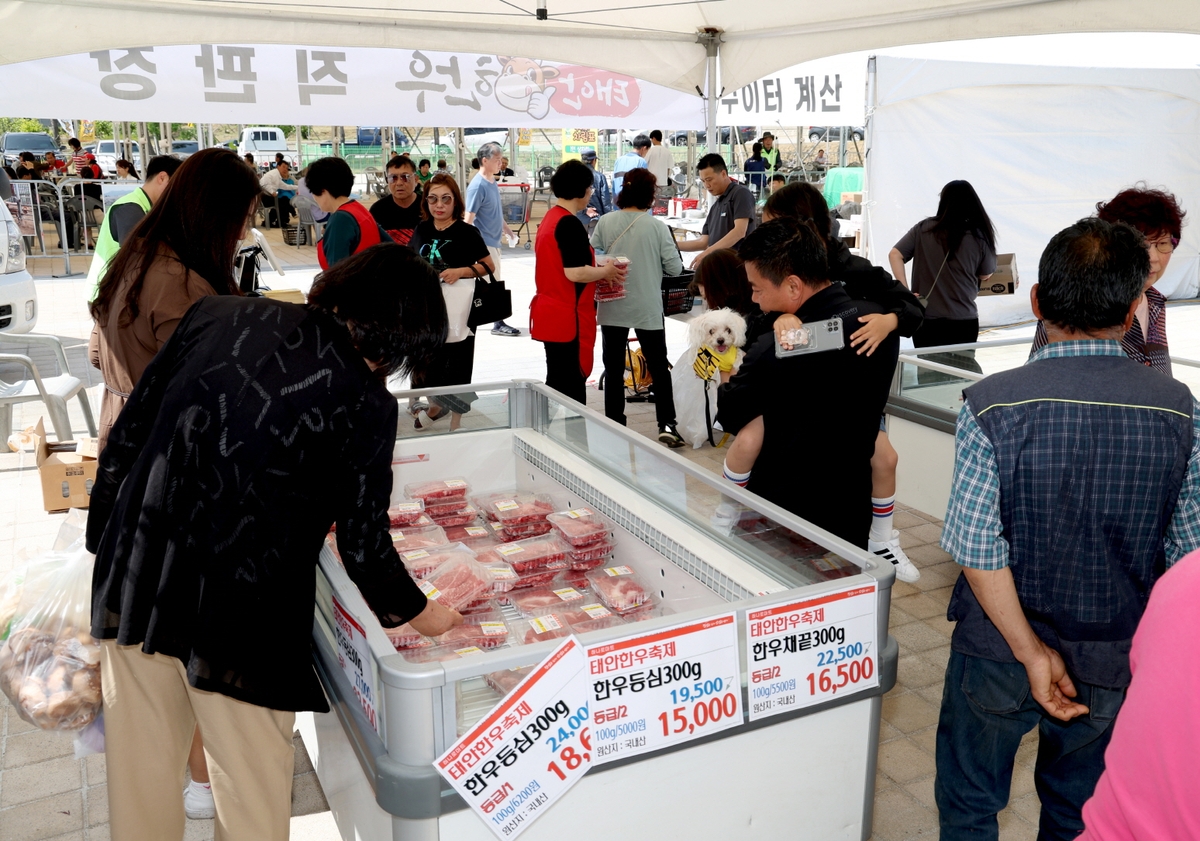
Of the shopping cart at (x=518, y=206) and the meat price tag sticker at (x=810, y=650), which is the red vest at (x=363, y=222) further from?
the shopping cart at (x=518, y=206)

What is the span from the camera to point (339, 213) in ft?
17.2

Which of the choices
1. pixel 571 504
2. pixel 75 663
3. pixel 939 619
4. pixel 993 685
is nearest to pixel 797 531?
pixel 993 685

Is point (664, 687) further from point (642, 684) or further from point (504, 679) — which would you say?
point (504, 679)

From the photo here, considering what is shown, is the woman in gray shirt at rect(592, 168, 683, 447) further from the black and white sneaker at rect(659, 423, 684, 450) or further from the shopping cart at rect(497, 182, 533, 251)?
the shopping cart at rect(497, 182, 533, 251)

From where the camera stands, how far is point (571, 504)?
9.77ft

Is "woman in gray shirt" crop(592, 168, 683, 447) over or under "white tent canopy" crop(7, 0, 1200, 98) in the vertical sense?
under

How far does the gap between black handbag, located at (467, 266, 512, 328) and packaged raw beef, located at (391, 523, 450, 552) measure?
272 cm

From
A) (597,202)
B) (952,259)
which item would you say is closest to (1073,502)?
(952,259)

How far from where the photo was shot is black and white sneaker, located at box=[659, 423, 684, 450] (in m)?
6.18

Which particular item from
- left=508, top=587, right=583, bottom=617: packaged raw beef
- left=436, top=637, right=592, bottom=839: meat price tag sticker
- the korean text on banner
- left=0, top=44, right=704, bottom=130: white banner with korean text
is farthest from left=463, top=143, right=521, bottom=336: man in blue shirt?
left=436, top=637, right=592, bottom=839: meat price tag sticker

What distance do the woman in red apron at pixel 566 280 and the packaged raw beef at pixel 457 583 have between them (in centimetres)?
278

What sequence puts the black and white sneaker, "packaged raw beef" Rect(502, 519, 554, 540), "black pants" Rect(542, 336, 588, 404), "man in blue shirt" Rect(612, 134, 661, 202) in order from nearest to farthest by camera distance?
1. "packaged raw beef" Rect(502, 519, 554, 540)
2. "black pants" Rect(542, 336, 588, 404)
3. the black and white sneaker
4. "man in blue shirt" Rect(612, 134, 661, 202)

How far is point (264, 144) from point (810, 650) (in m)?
27.4

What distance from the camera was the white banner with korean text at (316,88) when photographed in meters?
5.59
